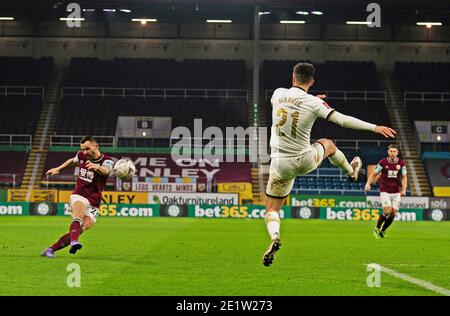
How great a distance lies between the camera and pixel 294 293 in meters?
9.43

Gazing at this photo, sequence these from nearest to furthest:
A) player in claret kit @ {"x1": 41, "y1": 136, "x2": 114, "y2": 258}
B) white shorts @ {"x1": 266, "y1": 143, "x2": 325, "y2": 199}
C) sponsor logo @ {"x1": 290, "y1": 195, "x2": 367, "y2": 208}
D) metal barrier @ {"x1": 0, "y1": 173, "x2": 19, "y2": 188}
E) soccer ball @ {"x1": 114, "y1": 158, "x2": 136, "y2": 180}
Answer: white shorts @ {"x1": 266, "y1": 143, "x2": 325, "y2": 199} < soccer ball @ {"x1": 114, "y1": 158, "x2": 136, "y2": 180} < player in claret kit @ {"x1": 41, "y1": 136, "x2": 114, "y2": 258} < sponsor logo @ {"x1": 290, "y1": 195, "x2": 367, "y2": 208} < metal barrier @ {"x1": 0, "y1": 173, "x2": 19, "y2": 188}

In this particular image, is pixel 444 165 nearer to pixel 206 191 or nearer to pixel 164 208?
pixel 206 191

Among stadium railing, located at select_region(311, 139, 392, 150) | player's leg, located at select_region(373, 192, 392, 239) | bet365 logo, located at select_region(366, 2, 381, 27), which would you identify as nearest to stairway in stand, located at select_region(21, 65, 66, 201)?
stadium railing, located at select_region(311, 139, 392, 150)

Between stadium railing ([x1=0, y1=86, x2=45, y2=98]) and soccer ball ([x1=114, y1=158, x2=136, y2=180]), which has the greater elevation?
stadium railing ([x1=0, y1=86, x2=45, y2=98])

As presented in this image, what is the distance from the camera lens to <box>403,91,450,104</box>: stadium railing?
52.6 meters

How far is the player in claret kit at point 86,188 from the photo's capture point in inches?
548

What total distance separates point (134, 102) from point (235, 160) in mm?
9227

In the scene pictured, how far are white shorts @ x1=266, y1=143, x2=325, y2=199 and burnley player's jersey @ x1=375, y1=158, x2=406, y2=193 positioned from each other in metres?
10.8

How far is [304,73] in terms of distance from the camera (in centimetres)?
1076

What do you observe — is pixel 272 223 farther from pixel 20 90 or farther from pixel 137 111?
pixel 20 90

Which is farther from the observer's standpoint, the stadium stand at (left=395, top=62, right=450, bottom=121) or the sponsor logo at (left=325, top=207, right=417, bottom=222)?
the stadium stand at (left=395, top=62, right=450, bottom=121)

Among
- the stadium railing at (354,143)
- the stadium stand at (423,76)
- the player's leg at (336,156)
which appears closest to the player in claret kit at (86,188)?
the player's leg at (336,156)

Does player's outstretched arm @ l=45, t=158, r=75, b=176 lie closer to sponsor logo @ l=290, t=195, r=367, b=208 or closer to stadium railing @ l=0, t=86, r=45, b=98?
sponsor logo @ l=290, t=195, r=367, b=208
